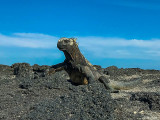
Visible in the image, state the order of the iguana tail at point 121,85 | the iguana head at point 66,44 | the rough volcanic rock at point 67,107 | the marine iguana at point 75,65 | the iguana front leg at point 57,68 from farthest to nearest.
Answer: the iguana tail at point 121,85 → the iguana front leg at point 57,68 → the marine iguana at point 75,65 → the iguana head at point 66,44 → the rough volcanic rock at point 67,107

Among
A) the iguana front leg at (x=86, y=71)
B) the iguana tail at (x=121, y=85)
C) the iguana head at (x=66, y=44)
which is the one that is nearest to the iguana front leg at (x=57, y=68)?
the iguana front leg at (x=86, y=71)

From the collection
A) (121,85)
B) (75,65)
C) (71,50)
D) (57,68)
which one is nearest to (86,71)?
(75,65)

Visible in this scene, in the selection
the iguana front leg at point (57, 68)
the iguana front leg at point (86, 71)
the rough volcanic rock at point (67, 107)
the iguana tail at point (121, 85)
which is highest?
the iguana front leg at point (57, 68)

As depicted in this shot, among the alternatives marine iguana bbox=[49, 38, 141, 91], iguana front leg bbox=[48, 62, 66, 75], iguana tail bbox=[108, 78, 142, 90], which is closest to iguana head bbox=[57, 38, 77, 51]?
marine iguana bbox=[49, 38, 141, 91]

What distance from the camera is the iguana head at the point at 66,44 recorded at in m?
8.11

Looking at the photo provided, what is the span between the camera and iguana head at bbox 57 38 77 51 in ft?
26.6

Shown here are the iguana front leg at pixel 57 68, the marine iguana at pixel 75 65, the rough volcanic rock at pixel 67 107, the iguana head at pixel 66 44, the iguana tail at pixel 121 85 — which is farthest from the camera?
the iguana tail at pixel 121 85

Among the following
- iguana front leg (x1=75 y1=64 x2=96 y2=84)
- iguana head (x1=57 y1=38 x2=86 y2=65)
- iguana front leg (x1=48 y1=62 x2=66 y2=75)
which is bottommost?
iguana front leg (x1=75 y1=64 x2=96 y2=84)

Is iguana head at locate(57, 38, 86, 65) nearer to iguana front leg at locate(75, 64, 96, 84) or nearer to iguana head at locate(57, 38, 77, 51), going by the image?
iguana head at locate(57, 38, 77, 51)

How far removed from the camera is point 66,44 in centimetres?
820

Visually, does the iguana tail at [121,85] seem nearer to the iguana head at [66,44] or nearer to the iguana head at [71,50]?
the iguana head at [71,50]

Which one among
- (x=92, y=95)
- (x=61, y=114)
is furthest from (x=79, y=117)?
(x=92, y=95)

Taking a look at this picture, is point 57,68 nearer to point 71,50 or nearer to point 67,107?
point 71,50

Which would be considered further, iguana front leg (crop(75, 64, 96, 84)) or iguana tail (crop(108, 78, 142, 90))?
iguana tail (crop(108, 78, 142, 90))
